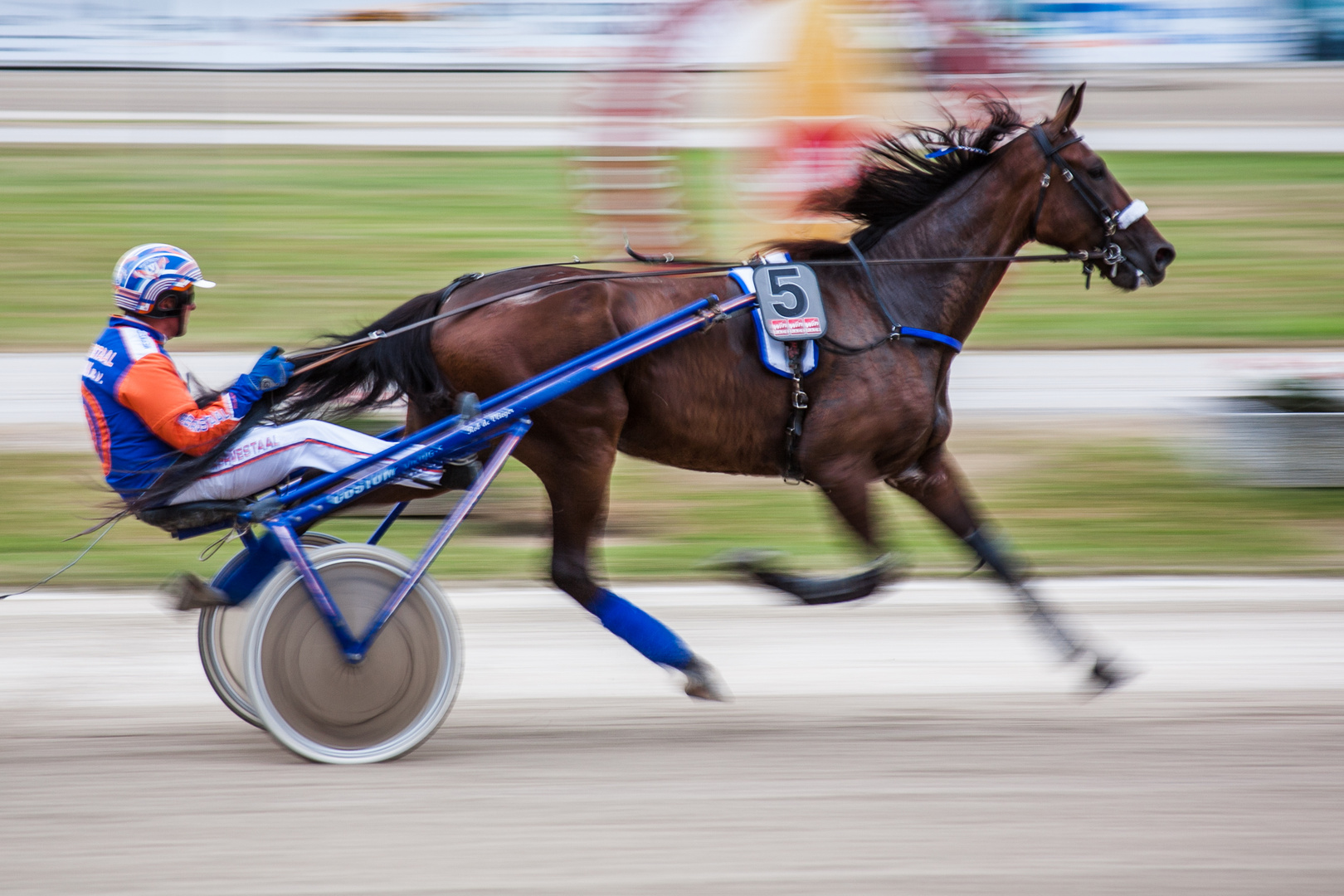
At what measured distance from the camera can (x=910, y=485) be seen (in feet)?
14.7

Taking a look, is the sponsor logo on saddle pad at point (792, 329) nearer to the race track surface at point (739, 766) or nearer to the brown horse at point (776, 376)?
the brown horse at point (776, 376)

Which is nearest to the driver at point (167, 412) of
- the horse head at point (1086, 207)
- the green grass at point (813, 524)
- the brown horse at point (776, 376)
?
the brown horse at point (776, 376)

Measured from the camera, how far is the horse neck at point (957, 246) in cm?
445

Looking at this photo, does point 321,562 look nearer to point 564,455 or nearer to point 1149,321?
point 564,455

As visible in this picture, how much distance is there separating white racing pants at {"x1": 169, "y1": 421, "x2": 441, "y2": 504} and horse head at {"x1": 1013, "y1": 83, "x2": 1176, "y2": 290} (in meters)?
2.14

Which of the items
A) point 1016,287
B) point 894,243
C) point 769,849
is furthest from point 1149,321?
point 769,849

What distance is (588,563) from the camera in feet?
14.0

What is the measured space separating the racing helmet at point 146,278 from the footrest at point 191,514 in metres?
0.53

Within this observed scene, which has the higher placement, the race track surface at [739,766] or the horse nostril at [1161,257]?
the horse nostril at [1161,257]

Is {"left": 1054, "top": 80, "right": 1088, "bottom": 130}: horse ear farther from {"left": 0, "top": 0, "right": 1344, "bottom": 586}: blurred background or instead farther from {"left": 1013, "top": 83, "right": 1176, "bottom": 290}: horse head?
{"left": 0, "top": 0, "right": 1344, "bottom": 586}: blurred background

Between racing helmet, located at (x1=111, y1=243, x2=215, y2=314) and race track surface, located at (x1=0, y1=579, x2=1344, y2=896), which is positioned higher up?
racing helmet, located at (x1=111, y1=243, x2=215, y2=314)

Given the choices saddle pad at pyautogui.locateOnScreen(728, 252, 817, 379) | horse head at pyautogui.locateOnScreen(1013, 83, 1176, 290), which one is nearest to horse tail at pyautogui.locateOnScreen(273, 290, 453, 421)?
saddle pad at pyautogui.locateOnScreen(728, 252, 817, 379)

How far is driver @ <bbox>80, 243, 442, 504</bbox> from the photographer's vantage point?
3.71m

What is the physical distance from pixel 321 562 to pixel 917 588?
2.67 metres
